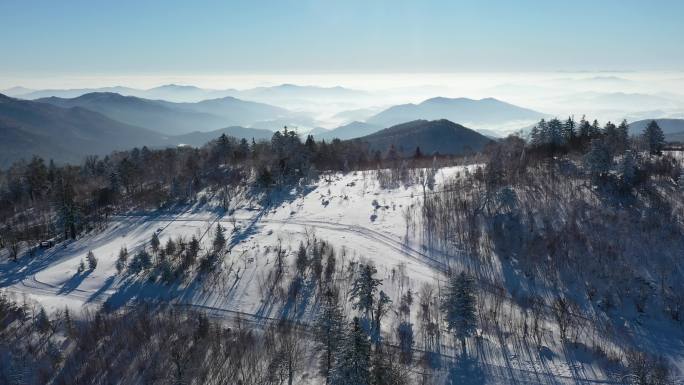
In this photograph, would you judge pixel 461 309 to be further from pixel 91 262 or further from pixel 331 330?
pixel 91 262

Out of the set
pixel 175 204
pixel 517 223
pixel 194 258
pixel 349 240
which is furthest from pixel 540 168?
pixel 175 204

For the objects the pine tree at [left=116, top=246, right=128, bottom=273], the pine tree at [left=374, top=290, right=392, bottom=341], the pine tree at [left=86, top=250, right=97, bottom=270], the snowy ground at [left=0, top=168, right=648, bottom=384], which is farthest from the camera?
the pine tree at [left=86, top=250, right=97, bottom=270]

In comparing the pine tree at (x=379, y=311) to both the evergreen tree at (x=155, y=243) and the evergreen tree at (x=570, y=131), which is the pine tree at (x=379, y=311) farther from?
the evergreen tree at (x=570, y=131)

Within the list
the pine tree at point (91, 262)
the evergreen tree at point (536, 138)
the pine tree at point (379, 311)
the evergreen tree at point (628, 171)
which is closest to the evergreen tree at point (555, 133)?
the evergreen tree at point (536, 138)

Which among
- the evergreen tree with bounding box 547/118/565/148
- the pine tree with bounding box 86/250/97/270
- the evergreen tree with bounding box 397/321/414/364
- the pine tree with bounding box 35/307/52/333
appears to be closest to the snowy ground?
the pine tree with bounding box 86/250/97/270

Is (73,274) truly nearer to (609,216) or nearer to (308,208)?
(308,208)

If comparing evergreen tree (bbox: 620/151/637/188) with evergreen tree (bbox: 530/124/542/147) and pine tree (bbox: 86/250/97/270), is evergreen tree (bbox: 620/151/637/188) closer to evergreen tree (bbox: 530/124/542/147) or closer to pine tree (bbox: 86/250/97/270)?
evergreen tree (bbox: 530/124/542/147)

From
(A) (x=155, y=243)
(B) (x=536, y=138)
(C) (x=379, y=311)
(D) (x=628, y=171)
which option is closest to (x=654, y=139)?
(B) (x=536, y=138)
